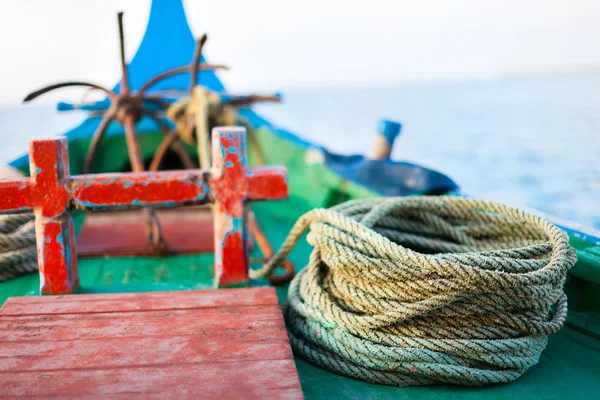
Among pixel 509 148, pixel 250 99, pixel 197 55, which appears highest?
pixel 197 55

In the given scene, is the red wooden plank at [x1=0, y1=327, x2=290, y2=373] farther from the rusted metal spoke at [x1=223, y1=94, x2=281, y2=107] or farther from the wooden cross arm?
the rusted metal spoke at [x1=223, y1=94, x2=281, y2=107]

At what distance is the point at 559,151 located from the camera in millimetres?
12930

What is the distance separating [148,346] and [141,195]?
1.64 ft

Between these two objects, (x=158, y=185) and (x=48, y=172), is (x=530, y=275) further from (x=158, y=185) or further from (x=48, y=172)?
(x=48, y=172)

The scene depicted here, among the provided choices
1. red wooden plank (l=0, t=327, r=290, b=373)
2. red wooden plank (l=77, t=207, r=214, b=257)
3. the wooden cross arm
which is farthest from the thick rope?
red wooden plank (l=0, t=327, r=290, b=373)

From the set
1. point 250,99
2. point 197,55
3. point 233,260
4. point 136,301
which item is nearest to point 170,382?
point 136,301

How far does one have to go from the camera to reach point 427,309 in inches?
53.3

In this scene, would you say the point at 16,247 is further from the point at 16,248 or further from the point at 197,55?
the point at 197,55

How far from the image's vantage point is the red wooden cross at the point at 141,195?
1.56m

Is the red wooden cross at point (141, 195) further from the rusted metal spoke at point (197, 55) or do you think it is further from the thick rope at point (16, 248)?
the rusted metal spoke at point (197, 55)

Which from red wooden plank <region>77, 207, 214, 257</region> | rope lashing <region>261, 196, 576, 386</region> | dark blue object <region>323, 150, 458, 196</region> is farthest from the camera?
red wooden plank <region>77, 207, 214, 257</region>

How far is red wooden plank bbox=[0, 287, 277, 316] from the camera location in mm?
1494

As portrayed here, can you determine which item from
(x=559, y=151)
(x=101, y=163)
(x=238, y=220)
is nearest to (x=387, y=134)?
(x=238, y=220)

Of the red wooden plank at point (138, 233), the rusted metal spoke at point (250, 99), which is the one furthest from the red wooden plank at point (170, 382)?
the rusted metal spoke at point (250, 99)
